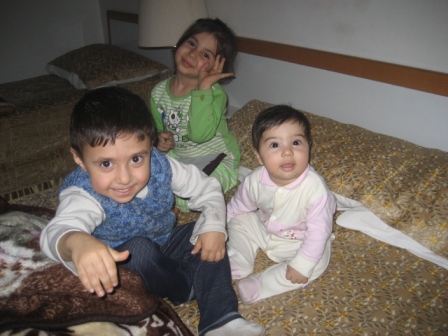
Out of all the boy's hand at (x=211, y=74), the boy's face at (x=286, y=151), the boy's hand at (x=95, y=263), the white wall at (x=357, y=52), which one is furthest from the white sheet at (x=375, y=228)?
the boy's hand at (x=95, y=263)

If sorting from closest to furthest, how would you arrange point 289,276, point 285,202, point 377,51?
1. point 289,276
2. point 285,202
3. point 377,51

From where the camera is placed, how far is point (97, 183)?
3.31ft

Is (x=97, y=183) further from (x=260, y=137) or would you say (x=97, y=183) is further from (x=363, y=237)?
(x=363, y=237)

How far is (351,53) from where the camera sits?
172 centimetres

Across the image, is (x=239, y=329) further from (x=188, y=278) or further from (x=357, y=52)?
(x=357, y=52)

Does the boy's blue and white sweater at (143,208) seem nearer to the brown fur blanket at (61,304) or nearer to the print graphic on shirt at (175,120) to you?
the brown fur blanket at (61,304)

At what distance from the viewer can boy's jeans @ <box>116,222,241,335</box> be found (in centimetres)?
106

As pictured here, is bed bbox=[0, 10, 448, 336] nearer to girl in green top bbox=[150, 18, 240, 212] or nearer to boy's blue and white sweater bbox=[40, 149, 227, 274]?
boy's blue and white sweater bbox=[40, 149, 227, 274]

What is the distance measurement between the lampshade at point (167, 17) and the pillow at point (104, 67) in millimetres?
658

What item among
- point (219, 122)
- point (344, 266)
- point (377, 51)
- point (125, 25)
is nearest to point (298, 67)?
point (377, 51)

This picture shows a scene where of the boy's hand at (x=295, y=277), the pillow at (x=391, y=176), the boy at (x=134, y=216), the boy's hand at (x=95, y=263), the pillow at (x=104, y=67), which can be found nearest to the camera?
the boy's hand at (x=95, y=263)

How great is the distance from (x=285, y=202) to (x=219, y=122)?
0.74 metres

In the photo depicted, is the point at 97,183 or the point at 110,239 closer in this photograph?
the point at 97,183

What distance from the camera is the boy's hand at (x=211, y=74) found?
65.9 inches
